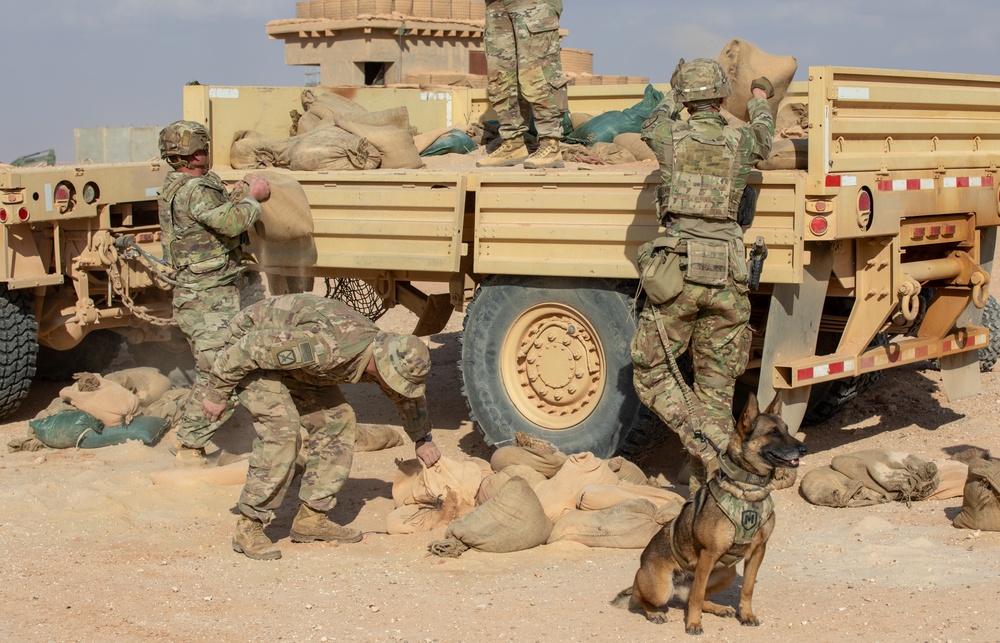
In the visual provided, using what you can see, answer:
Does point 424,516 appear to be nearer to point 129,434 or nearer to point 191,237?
point 191,237

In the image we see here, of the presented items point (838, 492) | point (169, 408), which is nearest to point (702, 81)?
point (838, 492)

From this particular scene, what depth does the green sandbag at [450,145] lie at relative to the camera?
845cm

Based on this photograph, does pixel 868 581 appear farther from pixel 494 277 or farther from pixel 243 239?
pixel 243 239

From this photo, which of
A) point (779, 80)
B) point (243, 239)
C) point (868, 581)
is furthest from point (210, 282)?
point (868, 581)

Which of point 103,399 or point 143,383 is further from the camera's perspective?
point 143,383

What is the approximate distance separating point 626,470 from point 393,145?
8.55 feet

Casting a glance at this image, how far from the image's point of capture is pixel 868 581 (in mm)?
5066

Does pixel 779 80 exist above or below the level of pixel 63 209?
above

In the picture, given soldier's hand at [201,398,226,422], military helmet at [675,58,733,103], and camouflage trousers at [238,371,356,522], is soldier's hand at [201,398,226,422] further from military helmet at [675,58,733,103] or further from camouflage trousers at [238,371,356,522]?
military helmet at [675,58,733,103]

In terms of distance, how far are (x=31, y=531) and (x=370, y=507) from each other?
165cm

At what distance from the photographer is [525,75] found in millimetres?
7422

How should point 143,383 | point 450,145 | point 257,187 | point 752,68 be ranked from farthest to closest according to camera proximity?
point 143,383 < point 450,145 < point 257,187 < point 752,68

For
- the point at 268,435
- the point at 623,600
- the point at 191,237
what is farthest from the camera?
the point at 191,237

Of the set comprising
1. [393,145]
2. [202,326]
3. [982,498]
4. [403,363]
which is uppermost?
[393,145]
